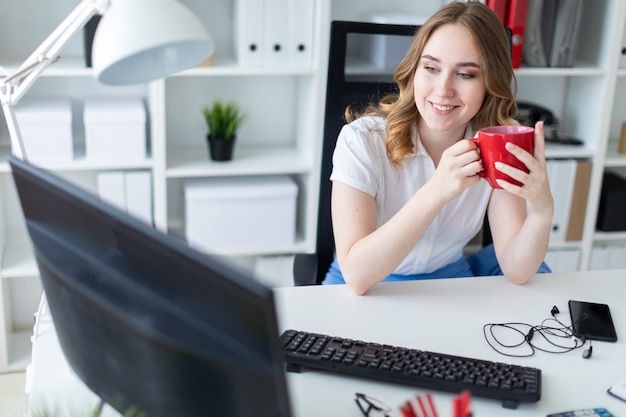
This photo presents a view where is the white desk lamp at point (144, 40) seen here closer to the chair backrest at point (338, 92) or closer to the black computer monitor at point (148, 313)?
the black computer monitor at point (148, 313)

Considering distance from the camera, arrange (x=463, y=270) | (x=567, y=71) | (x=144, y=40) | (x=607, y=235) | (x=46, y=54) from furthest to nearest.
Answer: (x=607, y=235) → (x=567, y=71) → (x=463, y=270) → (x=46, y=54) → (x=144, y=40)

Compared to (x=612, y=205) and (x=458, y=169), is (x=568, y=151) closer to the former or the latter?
(x=612, y=205)

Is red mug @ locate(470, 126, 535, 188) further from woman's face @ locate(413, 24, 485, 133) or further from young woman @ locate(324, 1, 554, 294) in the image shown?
woman's face @ locate(413, 24, 485, 133)

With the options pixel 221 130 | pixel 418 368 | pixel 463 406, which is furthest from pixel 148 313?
pixel 221 130

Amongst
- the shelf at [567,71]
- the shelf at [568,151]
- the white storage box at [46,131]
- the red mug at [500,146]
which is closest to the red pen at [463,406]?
the red mug at [500,146]

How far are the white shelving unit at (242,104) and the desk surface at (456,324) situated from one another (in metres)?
1.31

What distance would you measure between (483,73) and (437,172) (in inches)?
12.0

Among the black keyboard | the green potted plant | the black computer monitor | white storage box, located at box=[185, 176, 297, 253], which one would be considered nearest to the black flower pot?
the green potted plant

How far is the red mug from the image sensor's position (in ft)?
4.35

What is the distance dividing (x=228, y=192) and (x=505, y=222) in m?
1.25

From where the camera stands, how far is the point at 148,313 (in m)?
0.71

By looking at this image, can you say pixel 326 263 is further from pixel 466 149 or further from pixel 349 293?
pixel 466 149

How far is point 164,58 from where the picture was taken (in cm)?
103

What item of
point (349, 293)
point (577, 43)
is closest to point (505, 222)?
point (349, 293)
